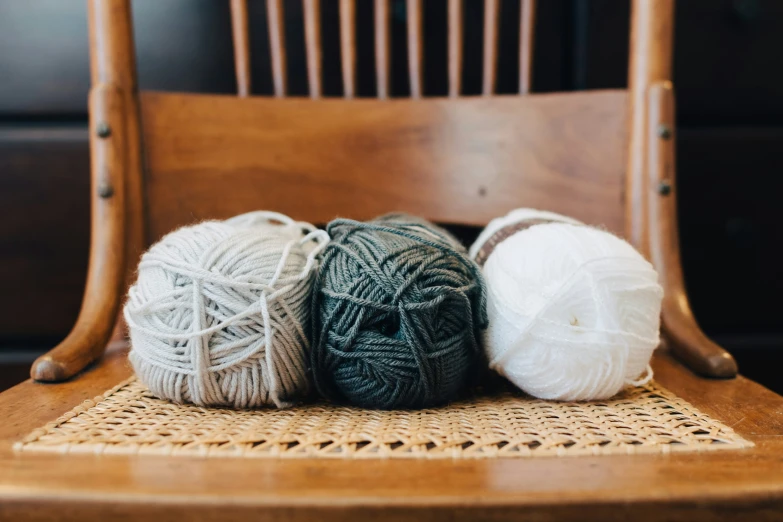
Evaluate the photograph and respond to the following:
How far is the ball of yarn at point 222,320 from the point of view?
0.37 meters

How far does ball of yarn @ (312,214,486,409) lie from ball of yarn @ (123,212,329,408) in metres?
0.02

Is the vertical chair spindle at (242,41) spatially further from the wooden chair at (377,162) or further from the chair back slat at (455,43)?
the chair back slat at (455,43)

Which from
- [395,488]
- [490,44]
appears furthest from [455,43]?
[395,488]

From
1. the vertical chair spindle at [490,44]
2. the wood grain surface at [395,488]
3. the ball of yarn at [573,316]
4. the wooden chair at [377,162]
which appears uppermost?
the vertical chair spindle at [490,44]

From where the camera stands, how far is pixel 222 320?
0.37 meters

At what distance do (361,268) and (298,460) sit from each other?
130 millimetres

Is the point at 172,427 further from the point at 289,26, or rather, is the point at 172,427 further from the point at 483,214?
the point at 289,26

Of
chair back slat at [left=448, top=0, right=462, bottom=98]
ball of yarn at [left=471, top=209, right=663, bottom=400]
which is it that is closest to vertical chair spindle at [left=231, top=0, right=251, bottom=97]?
chair back slat at [left=448, top=0, right=462, bottom=98]

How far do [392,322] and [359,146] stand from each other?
0.28 m

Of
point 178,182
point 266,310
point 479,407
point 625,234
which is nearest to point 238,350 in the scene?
point 266,310

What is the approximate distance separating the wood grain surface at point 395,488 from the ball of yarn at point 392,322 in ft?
0.29

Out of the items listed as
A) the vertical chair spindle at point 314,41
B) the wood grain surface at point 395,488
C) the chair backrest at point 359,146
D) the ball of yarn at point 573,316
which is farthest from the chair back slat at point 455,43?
the wood grain surface at point 395,488

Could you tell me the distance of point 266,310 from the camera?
14.7 inches

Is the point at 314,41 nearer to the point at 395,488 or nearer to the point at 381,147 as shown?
the point at 381,147
